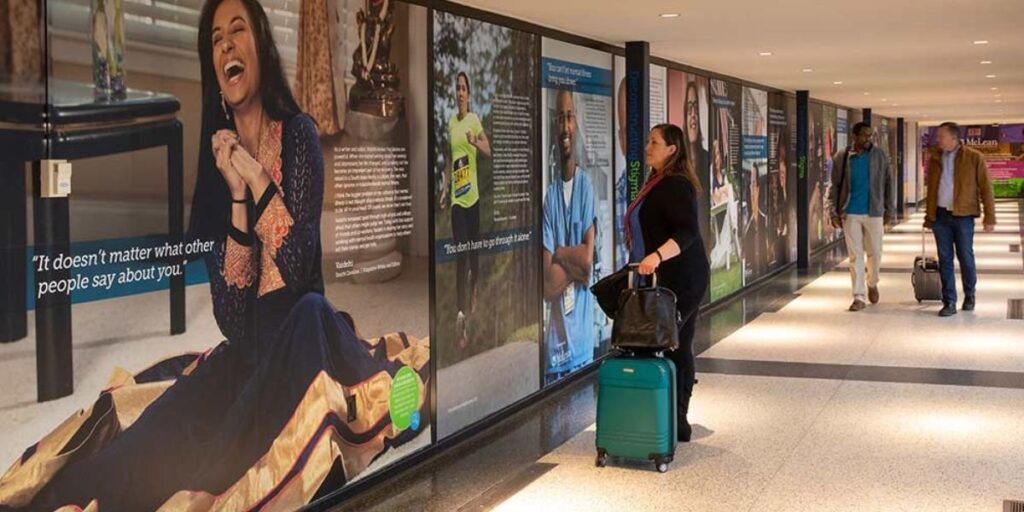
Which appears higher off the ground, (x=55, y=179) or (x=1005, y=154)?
(x=1005, y=154)

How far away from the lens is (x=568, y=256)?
832cm

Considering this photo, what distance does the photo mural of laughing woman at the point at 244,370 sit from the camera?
406 centimetres

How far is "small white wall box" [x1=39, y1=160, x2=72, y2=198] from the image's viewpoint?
367 cm

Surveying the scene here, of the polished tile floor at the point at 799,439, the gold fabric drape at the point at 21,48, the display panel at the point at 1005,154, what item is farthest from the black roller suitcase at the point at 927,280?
the display panel at the point at 1005,154

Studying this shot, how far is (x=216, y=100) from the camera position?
4574 mm

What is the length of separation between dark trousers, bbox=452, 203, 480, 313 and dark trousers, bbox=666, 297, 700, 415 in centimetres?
113

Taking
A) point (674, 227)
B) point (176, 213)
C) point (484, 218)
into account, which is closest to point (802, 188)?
point (484, 218)

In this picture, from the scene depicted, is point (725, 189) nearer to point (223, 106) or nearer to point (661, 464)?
point (661, 464)

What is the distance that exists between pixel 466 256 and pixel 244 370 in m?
2.13

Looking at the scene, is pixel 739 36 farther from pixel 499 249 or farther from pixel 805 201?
pixel 805 201

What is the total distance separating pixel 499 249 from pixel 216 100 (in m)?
2.83

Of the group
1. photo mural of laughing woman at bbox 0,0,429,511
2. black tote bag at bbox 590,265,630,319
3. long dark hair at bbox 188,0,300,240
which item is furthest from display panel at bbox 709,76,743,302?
long dark hair at bbox 188,0,300,240

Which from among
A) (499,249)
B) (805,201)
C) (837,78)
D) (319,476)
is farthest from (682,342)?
(805,201)

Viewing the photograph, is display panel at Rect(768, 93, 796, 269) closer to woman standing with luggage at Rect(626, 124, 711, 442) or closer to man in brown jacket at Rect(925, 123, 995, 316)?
man in brown jacket at Rect(925, 123, 995, 316)
